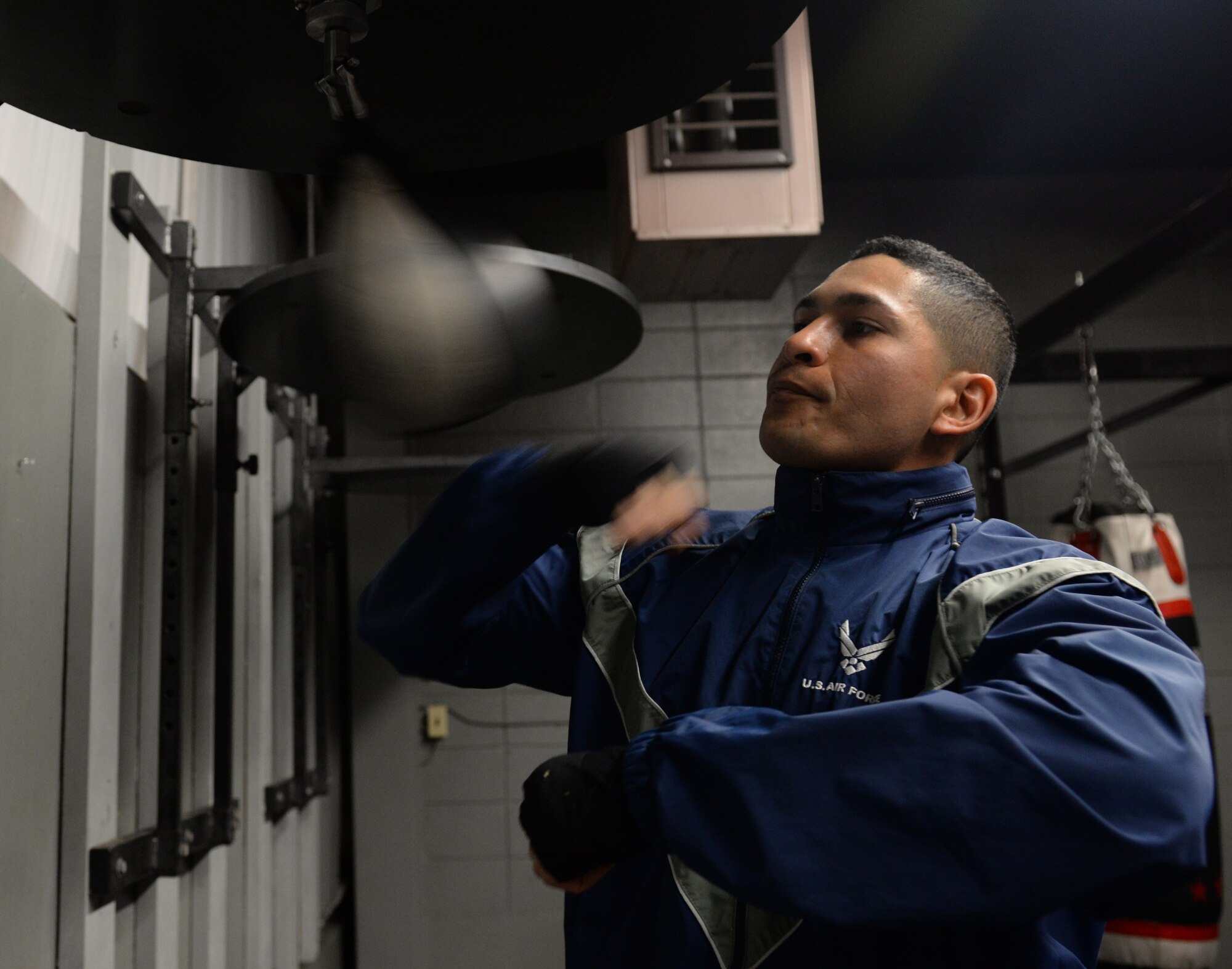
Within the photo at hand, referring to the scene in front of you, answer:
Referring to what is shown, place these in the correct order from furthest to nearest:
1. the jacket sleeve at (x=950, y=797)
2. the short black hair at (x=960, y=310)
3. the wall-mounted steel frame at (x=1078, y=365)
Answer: the wall-mounted steel frame at (x=1078, y=365) < the short black hair at (x=960, y=310) < the jacket sleeve at (x=950, y=797)

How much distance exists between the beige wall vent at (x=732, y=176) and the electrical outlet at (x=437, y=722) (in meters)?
1.75

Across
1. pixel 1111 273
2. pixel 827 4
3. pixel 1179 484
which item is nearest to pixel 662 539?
pixel 1111 273

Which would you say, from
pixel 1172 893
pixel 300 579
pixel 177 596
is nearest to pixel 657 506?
pixel 177 596

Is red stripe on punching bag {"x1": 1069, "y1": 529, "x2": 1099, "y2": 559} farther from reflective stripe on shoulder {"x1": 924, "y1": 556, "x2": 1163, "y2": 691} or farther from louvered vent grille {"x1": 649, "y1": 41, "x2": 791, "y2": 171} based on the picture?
reflective stripe on shoulder {"x1": 924, "y1": 556, "x2": 1163, "y2": 691}

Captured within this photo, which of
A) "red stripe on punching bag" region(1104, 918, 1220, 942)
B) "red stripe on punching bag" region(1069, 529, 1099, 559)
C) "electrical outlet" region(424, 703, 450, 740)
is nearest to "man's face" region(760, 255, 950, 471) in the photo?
"red stripe on punching bag" region(1069, 529, 1099, 559)

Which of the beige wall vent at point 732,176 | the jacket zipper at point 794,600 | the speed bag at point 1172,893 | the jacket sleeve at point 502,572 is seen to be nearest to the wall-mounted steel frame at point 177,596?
the jacket sleeve at point 502,572

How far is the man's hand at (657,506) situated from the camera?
37.9 inches

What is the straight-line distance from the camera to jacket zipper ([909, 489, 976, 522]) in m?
1.03

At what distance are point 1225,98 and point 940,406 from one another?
10.5 feet

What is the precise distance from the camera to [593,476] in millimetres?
957

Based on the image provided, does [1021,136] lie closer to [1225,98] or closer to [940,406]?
[1225,98]

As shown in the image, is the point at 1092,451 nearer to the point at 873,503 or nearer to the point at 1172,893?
the point at 1172,893

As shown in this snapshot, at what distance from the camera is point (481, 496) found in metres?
1.03

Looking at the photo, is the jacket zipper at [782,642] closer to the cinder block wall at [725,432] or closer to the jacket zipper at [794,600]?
the jacket zipper at [794,600]
